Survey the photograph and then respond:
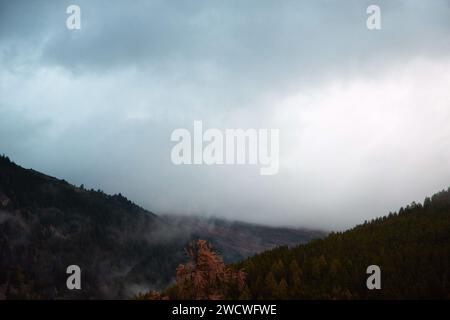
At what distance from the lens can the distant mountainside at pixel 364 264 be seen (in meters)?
110

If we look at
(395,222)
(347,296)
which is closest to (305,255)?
(347,296)

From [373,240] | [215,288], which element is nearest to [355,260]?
[373,240]

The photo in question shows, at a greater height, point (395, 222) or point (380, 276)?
point (395, 222)

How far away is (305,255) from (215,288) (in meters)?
87.1

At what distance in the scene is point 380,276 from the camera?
119250 mm

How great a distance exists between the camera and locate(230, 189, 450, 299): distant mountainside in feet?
363

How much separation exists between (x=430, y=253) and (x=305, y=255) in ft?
105

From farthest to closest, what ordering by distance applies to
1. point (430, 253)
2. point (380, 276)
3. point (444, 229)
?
point (444, 229)
point (430, 253)
point (380, 276)

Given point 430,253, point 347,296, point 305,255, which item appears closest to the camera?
point 347,296

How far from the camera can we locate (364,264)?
132m
